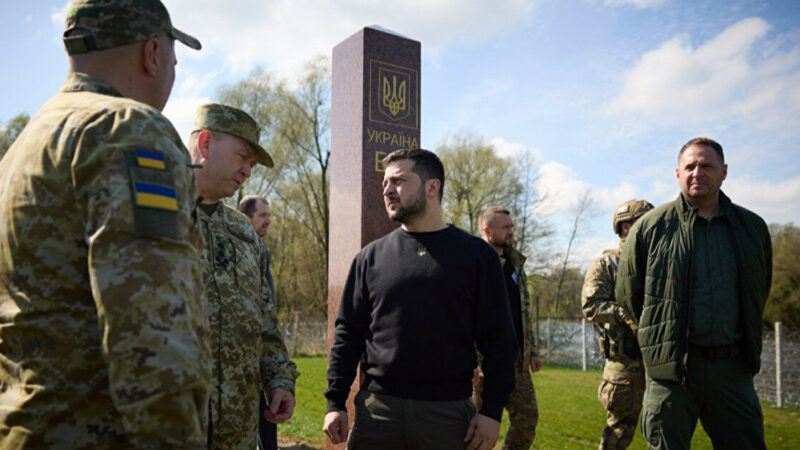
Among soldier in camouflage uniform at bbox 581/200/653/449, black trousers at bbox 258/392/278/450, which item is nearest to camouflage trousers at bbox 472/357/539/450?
soldier in camouflage uniform at bbox 581/200/653/449

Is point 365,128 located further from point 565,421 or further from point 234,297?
point 565,421

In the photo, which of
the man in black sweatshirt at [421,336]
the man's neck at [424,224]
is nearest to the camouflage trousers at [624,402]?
the man in black sweatshirt at [421,336]

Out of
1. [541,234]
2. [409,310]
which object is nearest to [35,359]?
[409,310]

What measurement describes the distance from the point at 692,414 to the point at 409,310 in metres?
1.89

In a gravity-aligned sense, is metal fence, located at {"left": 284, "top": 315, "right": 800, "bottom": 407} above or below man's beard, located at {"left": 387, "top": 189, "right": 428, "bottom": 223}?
below

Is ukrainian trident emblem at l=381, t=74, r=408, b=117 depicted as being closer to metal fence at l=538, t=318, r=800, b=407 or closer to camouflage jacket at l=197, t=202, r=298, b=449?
camouflage jacket at l=197, t=202, r=298, b=449

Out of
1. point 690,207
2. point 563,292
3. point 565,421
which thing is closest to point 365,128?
point 690,207

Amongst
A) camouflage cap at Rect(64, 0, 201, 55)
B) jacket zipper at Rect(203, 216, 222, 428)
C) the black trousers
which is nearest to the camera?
camouflage cap at Rect(64, 0, 201, 55)

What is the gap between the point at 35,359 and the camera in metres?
1.36

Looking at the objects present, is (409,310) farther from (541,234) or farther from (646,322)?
(541,234)

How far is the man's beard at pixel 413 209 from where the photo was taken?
303 centimetres

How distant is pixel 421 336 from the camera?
2760 mm

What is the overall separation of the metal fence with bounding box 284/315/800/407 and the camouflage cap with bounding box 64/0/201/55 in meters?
13.5

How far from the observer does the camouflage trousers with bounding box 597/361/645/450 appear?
15.2 ft
